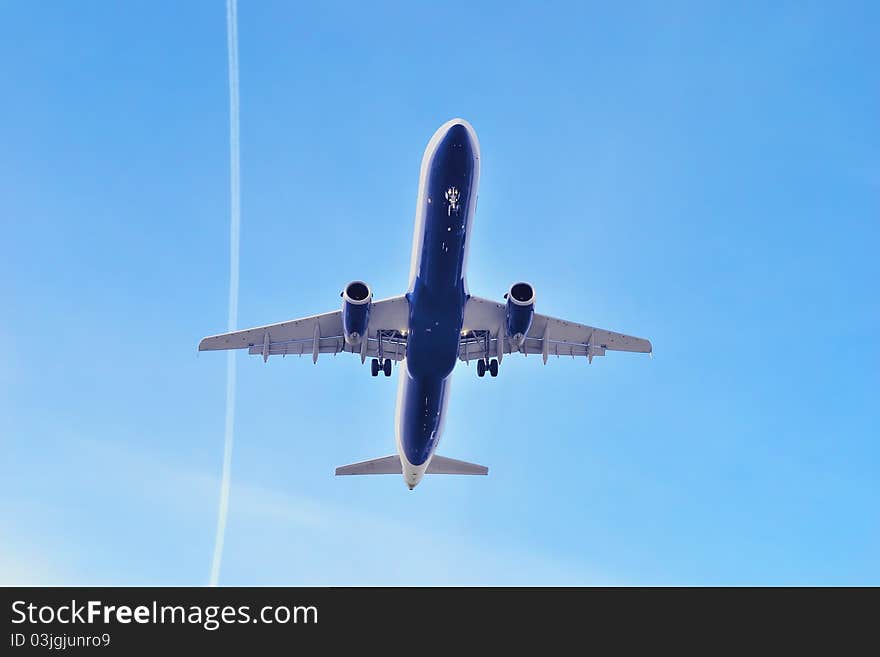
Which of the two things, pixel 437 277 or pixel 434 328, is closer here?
pixel 437 277

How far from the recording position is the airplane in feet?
89.6

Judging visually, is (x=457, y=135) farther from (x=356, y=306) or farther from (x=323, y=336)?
(x=323, y=336)

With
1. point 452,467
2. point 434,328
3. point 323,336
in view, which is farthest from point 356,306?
point 452,467

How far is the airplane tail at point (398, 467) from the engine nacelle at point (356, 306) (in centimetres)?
1065

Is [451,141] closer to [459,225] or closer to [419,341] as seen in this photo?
[459,225]

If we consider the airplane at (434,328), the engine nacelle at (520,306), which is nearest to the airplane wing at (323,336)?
the airplane at (434,328)

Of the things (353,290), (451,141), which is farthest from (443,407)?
(451,141)

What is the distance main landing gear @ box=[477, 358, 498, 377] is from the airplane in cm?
4

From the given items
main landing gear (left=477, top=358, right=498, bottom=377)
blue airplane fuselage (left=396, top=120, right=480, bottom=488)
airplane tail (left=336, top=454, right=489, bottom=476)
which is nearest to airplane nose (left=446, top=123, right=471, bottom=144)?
blue airplane fuselage (left=396, top=120, right=480, bottom=488)

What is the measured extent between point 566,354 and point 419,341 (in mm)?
9898

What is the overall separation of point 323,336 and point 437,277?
27.1ft

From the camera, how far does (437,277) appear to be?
28500 mm

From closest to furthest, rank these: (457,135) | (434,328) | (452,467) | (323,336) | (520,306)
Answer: (457,135) → (434,328) → (520,306) → (323,336) → (452,467)

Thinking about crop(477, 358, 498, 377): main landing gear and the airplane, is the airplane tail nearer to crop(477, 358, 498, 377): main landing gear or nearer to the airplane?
the airplane
